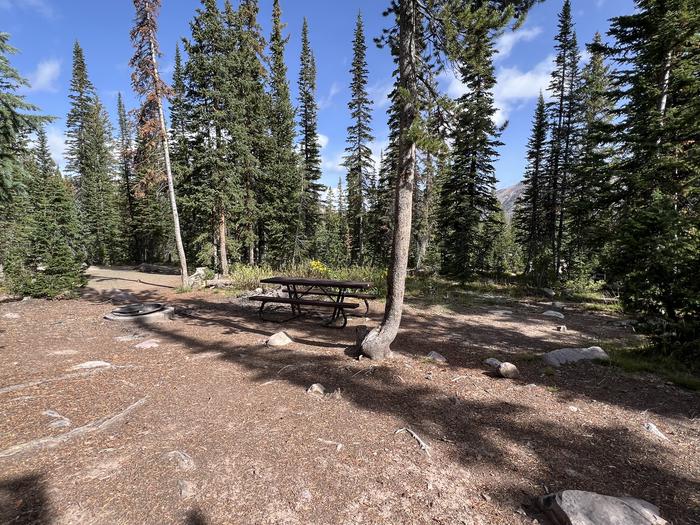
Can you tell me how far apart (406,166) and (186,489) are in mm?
5238

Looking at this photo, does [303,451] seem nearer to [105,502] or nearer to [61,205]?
[105,502]

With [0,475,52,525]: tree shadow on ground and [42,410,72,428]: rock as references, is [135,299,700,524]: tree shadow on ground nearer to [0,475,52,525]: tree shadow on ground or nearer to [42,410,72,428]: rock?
[42,410,72,428]: rock

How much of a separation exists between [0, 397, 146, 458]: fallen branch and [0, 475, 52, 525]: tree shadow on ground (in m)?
0.57

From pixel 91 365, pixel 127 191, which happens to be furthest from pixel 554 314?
pixel 127 191

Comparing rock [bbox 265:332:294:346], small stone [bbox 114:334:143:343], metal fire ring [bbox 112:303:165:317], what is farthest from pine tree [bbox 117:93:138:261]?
rock [bbox 265:332:294:346]

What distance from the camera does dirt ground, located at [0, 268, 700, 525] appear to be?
8.96 ft

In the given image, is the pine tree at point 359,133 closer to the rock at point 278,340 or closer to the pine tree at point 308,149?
the pine tree at point 308,149

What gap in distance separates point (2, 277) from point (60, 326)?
8348 mm

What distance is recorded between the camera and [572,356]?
6082 millimetres

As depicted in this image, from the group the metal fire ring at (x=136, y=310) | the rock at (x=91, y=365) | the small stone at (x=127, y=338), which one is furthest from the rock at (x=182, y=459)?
the metal fire ring at (x=136, y=310)

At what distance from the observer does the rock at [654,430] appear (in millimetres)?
3728

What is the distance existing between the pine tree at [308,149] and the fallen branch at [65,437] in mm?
20022

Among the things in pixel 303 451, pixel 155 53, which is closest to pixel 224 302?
pixel 303 451

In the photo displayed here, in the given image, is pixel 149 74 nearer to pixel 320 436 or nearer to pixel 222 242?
pixel 222 242
